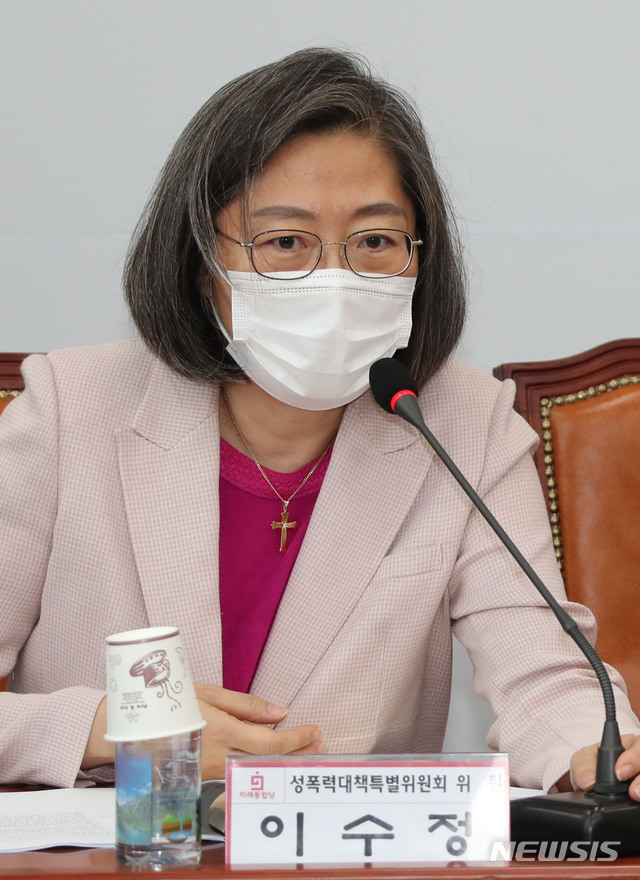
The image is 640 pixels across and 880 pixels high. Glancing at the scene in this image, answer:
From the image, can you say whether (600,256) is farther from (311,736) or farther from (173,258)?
(311,736)

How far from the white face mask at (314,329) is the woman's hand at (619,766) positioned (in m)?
0.55

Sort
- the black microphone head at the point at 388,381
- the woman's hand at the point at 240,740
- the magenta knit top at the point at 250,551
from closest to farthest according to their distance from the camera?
1. the woman's hand at the point at 240,740
2. the black microphone head at the point at 388,381
3. the magenta knit top at the point at 250,551

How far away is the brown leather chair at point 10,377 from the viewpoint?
1.53 metres

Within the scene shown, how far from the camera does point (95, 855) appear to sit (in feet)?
2.43

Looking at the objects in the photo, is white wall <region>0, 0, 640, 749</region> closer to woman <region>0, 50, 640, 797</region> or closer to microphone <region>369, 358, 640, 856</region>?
woman <region>0, 50, 640, 797</region>

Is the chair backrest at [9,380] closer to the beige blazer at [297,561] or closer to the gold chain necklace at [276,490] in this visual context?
the beige blazer at [297,561]

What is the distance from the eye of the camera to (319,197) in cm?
125

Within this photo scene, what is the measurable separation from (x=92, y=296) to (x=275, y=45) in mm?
561

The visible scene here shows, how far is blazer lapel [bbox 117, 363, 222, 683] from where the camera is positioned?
4.09 feet

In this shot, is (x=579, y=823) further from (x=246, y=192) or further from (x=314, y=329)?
(x=246, y=192)

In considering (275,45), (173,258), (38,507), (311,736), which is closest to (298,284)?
(173,258)

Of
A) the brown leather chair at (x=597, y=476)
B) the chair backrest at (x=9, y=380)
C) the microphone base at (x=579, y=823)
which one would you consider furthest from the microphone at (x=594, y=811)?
the chair backrest at (x=9, y=380)

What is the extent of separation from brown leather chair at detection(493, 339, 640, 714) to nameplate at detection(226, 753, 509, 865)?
92cm

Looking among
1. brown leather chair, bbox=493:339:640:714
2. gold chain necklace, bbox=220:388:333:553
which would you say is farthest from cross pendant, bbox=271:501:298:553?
brown leather chair, bbox=493:339:640:714
